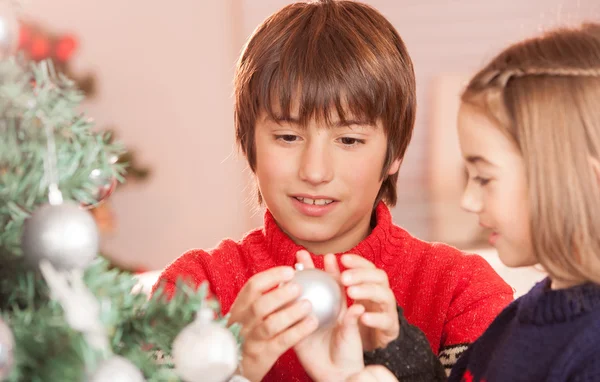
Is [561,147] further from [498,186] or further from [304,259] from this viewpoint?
[304,259]

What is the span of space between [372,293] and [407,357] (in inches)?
5.9

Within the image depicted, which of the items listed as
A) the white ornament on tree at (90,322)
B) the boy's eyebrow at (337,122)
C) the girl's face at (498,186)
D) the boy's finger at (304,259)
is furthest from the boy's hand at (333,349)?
the white ornament on tree at (90,322)

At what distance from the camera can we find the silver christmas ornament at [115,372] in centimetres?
58

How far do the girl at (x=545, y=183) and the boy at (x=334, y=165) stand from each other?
1.13 feet

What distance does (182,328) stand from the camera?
2.35 ft

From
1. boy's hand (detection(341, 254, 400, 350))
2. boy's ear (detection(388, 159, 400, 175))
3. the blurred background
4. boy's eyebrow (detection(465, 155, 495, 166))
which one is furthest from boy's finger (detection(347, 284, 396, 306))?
the blurred background

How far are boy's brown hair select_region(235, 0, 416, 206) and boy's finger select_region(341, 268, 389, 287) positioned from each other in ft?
1.18

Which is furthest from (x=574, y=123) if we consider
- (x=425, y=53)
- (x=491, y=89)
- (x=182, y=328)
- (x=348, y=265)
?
(x=425, y=53)

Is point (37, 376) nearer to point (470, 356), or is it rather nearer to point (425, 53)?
point (470, 356)

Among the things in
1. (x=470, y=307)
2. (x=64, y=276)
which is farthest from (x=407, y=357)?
(x=64, y=276)

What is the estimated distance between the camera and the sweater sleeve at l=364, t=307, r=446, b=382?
1.06 m

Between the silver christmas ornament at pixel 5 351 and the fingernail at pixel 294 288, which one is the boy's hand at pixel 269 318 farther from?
the silver christmas ornament at pixel 5 351

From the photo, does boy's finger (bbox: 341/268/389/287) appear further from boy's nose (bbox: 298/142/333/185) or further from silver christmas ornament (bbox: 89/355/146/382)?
silver christmas ornament (bbox: 89/355/146/382)

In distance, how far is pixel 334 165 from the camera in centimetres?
128
